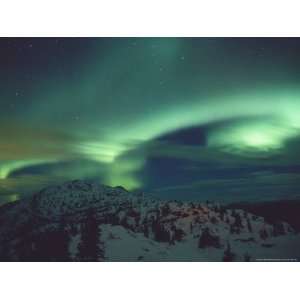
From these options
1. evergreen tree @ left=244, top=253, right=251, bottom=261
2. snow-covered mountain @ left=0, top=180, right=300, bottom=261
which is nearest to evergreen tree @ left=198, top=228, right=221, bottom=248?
snow-covered mountain @ left=0, top=180, right=300, bottom=261

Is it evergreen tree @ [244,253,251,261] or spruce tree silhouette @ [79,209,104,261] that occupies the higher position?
spruce tree silhouette @ [79,209,104,261]

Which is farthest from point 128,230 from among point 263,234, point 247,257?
point 263,234

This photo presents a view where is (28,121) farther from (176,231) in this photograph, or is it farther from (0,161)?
(176,231)

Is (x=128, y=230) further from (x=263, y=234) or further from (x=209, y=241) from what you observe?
(x=263, y=234)

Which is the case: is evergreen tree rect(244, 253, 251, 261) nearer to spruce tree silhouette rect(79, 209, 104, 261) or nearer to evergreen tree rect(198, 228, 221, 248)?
evergreen tree rect(198, 228, 221, 248)

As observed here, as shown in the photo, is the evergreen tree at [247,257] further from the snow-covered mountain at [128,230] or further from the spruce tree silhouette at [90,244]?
the spruce tree silhouette at [90,244]

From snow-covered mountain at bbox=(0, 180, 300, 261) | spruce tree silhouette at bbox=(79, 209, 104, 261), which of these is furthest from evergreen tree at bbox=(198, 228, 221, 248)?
spruce tree silhouette at bbox=(79, 209, 104, 261)

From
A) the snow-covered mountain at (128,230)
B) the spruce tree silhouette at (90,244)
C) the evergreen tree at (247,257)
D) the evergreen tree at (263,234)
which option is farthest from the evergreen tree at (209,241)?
the spruce tree silhouette at (90,244)
